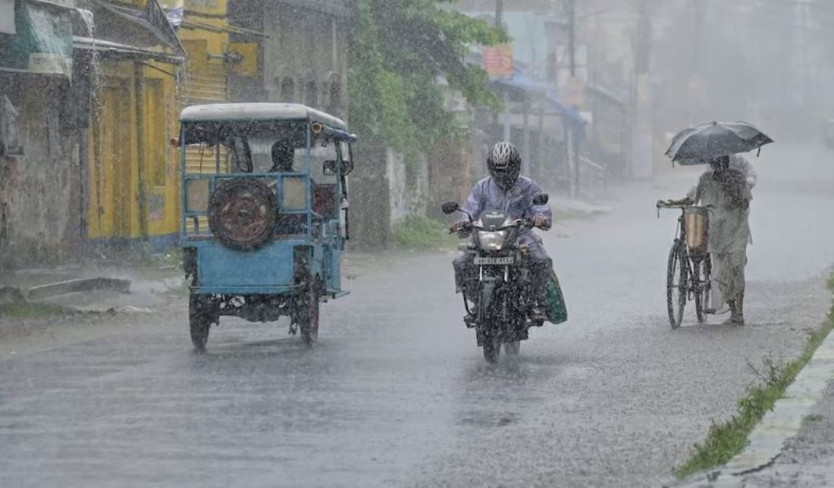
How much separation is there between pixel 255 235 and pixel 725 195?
4.86 meters

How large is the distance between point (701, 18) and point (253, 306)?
8544 centimetres

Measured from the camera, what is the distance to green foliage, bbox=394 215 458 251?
30.4 meters

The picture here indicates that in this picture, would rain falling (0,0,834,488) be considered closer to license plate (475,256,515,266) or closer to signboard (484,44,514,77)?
license plate (475,256,515,266)

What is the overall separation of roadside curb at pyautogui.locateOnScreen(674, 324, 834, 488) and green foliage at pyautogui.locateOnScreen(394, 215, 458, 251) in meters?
18.8

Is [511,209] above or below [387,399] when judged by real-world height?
above

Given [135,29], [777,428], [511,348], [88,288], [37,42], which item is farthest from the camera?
[135,29]

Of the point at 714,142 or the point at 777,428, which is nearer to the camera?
the point at 777,428

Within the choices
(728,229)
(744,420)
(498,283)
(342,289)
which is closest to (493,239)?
(498,283)

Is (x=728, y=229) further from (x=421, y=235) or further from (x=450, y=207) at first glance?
(x=421, y=235)

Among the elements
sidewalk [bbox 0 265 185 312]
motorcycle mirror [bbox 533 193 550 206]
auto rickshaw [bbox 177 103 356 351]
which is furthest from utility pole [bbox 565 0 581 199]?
motorcycle mirror [bbox 533 193 550 206]

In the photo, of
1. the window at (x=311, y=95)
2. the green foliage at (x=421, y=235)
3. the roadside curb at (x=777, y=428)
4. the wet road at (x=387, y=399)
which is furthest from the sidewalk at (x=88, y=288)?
the window at (x=311, y=95)

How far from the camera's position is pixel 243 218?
13938 millimetres

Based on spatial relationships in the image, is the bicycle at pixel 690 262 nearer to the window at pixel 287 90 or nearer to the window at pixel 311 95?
the window at pixel 287 90

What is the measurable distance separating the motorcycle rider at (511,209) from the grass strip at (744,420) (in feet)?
6.31
